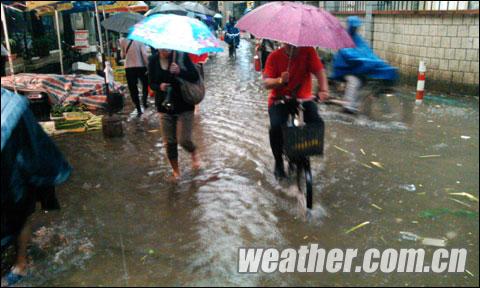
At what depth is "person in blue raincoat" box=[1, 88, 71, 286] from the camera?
3.24m

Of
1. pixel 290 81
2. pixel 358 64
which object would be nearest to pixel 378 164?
pixel 358 64

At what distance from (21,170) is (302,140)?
2548mm

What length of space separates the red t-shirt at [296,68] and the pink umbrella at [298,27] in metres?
0.34

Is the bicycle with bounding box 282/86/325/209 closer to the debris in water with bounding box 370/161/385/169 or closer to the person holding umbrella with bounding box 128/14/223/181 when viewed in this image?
the person holding umbrella with bounding box 128/14/223/181

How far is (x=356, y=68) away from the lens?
714 centimetres

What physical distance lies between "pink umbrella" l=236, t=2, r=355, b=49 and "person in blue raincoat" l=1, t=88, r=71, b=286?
7.64 ft

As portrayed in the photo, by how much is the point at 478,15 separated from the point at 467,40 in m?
0.66

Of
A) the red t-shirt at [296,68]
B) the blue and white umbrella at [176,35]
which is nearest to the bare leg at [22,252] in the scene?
the blue and white umbrella at [176,35]

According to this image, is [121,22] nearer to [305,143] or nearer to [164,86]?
[164,86]

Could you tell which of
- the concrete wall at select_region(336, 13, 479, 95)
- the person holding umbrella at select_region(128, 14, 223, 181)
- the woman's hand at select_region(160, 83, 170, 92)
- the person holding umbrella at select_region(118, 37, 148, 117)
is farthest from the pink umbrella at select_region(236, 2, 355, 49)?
the concrete wall at select_region(336, 13, 479, 95)

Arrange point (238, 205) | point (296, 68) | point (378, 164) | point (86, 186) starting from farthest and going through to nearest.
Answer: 1. point (378, 164)
2. point (86, 186)
3. point (238, 205)
4. point (296, 68)

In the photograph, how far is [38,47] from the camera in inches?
567

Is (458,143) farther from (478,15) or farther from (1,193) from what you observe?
(1,193)

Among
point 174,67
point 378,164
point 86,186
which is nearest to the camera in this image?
point 174,67
